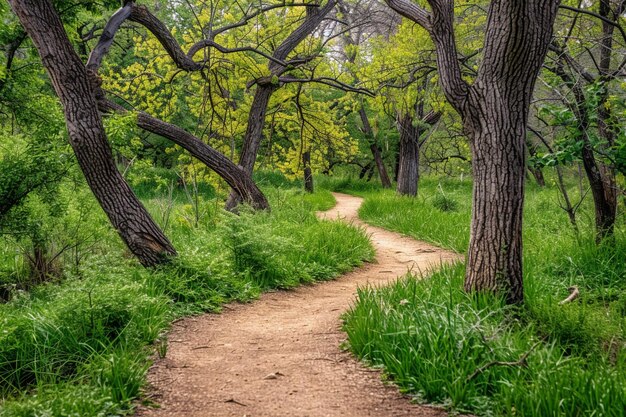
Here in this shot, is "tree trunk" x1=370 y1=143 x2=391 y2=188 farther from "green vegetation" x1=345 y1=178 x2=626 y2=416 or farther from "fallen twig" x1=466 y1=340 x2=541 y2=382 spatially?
"fallen twig" x1=466 y1=340 x2=541 y2=382

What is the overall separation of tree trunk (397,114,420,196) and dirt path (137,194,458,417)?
8.57m

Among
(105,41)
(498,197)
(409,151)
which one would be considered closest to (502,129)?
(498,197)

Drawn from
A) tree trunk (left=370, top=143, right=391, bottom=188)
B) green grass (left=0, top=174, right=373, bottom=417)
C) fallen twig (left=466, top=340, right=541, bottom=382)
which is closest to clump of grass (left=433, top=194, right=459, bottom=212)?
green grass (left=0, top=174, right=373, bottom=417)

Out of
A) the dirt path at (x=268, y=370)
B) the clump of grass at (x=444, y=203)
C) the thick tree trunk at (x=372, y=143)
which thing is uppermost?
the thick tree trunk at (x=372, y=143)

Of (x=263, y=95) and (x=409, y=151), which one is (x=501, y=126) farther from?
(x=409, y=151)

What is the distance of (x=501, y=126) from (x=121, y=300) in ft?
11.5

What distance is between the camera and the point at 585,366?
374 cm

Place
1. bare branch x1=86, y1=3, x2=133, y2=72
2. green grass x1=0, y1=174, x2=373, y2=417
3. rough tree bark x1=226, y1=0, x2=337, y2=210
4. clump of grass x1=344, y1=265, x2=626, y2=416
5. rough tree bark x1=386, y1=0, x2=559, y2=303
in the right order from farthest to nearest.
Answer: rough tree bark x1=226, y1=0, x2=337, y2=210
bare branch x1=86, y1=3, x2=133, y2=72
rough tree bark x1=386, y1=0, x2=559, y2=303
green grass x1=0, y1=174, x2=373, y2=417
clump of grass x1=344, y1=265, x2=626, y2=416

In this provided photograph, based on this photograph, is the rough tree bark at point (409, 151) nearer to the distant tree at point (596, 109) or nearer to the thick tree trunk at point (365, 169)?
the distant tree at point (596, 109)

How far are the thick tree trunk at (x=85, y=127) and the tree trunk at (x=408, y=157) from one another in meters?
9.33

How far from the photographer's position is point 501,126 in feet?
14.1

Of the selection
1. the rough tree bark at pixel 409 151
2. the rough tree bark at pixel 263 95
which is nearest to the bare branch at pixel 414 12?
the rough tree bark at pixel 263 95

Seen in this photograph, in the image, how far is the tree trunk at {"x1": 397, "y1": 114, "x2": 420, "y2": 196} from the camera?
13648 mm

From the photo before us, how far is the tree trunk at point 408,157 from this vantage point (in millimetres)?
13648
